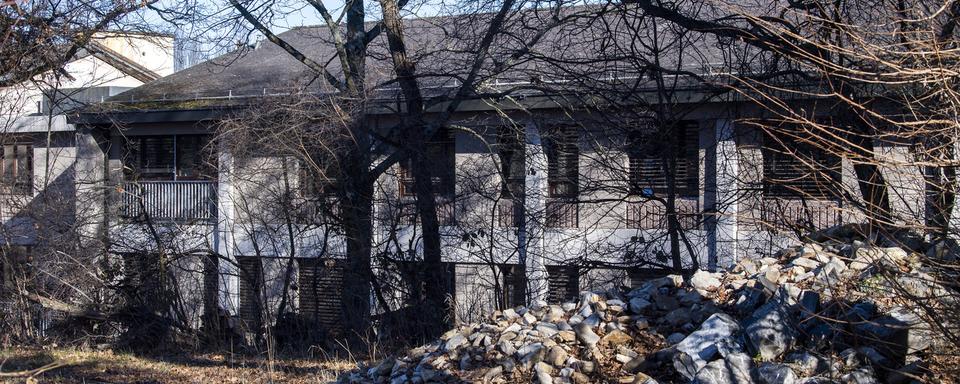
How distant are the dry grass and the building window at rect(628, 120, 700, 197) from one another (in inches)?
190

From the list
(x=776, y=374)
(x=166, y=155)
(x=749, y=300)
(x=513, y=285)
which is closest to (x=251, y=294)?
(x=513, y=285)

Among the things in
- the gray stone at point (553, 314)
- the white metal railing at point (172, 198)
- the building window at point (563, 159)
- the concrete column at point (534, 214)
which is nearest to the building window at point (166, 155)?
the white metal railing at point (172, 198)

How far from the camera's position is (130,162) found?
20203mm

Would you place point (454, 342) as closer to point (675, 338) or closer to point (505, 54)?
point (675, 338)

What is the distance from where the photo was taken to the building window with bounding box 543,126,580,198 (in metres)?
12.6

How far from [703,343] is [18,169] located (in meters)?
20.4

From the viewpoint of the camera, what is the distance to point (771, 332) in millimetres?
5730

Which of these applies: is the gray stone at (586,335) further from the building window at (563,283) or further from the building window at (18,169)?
the building window at (18,169)

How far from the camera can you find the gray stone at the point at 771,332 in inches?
223

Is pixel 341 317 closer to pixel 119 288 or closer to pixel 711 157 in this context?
pixel 119 288

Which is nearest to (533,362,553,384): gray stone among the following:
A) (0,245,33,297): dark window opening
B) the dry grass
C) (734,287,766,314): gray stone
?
(734,287,766,314): gray stone

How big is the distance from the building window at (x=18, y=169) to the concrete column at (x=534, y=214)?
1050 centimetres

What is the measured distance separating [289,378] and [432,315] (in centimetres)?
333

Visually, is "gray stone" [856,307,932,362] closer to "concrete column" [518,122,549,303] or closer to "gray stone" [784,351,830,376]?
"gray stone" [784,351,830,376]
